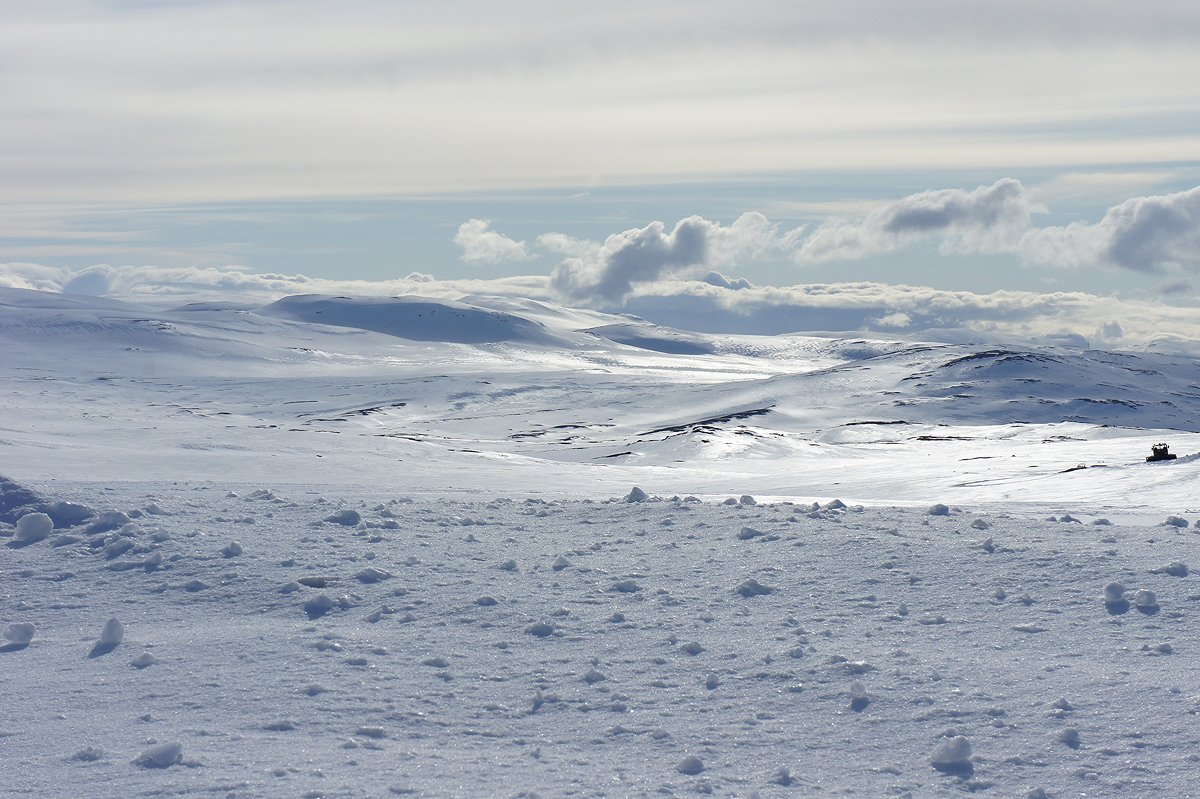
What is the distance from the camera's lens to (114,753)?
7109 mm

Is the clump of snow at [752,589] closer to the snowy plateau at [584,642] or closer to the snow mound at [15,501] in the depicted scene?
the snowy plateau at [584,642]

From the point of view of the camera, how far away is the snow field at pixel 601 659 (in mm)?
6926

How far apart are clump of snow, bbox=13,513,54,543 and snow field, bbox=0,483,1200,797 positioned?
4.6 inches

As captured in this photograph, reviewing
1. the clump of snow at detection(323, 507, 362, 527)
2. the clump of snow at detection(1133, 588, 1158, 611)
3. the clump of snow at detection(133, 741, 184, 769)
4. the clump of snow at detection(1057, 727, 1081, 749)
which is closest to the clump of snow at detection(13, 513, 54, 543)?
the clump of snow at detection(323, 507, 362, 527)

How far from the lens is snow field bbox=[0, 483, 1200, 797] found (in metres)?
6.93

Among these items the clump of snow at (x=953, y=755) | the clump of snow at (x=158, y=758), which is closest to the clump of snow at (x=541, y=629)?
the clump of snow at (x=158, y=758)

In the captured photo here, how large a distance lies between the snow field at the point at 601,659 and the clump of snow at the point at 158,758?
2 centimetres

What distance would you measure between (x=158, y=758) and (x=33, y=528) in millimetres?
5844

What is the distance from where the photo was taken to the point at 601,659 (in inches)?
342

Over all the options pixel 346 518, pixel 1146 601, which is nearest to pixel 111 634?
pixel 346 518

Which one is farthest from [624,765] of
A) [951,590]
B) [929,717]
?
[951,590]

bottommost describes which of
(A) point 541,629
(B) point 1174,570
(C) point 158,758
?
(C) point 158,758

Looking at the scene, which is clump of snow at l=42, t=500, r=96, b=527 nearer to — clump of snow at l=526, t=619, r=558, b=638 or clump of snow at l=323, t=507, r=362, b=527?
clump of snow at l=323, t=507, r=362, b=527

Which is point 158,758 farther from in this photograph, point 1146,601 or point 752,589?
point 1146,601
